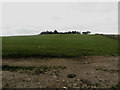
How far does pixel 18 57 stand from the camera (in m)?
14.1

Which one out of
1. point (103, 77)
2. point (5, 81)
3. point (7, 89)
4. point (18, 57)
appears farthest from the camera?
point (18, 57)

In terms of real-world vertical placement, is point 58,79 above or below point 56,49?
below

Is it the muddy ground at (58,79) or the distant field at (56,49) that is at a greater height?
the distant field at (56,49)

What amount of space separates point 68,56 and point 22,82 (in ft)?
26.2

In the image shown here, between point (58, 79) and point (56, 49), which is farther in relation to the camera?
point (56, 49)

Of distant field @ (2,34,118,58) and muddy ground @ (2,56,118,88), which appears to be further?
distant field @ (2,34,118,58)

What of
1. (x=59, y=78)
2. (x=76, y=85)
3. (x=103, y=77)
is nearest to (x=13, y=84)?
(x=59, y=78)

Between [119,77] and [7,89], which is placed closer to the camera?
[7,89]

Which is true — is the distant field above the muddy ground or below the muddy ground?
above

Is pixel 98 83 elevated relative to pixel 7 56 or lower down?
lower down

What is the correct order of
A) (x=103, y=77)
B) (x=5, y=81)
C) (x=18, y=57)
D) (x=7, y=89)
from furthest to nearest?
(x=18, y=57) → (x=103, y=77) → (x=5, y=81) → (x=7, y=89)

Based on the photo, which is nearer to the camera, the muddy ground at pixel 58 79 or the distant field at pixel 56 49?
the muddy ground at pixel 58 79

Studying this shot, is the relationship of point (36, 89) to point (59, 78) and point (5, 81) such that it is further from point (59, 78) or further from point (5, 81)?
point (5, 81)

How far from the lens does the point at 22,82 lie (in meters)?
7.64
